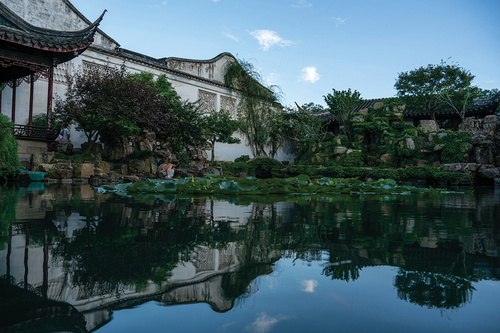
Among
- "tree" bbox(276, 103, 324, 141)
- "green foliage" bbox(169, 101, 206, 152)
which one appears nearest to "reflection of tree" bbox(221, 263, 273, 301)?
"green foliage" bbox(169, 101, 206, 152)

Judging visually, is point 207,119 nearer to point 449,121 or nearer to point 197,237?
point 197,237

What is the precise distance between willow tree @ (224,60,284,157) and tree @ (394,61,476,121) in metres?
7.53

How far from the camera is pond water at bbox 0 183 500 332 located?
442 millimetres

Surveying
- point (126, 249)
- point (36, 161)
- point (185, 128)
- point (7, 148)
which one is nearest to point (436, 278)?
point (126, 249)

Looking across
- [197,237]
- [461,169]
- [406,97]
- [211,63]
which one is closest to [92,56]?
[211,63]

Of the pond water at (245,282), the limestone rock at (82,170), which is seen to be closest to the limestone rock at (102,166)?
the limestone rock at (82,170)

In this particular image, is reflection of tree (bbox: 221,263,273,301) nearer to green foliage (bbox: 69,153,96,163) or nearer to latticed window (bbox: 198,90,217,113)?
green foliage (bbox: 69,153,96,163)

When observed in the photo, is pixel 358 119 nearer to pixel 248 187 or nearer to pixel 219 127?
pixel 219 127

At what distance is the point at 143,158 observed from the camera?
30.3ft

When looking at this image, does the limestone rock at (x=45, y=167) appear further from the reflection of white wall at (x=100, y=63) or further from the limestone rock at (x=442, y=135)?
the limestone rock at (x=442, y=135)

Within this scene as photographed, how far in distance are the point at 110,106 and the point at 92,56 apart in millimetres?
4483

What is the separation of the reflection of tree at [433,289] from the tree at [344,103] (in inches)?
629

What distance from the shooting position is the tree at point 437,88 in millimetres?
15820

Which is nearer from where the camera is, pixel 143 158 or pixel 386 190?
→ pixel 386 190
